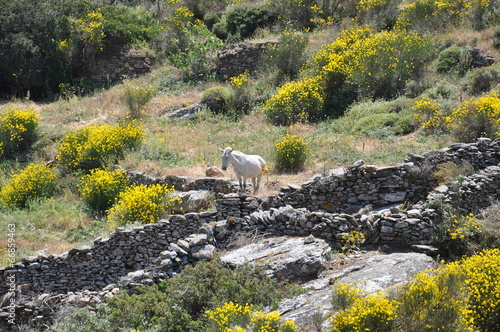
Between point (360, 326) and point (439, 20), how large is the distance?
20.1 m

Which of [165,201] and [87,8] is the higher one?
[87,8]

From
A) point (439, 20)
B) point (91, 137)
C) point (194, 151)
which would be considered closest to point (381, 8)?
point (439, 20)

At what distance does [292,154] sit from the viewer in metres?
14.8

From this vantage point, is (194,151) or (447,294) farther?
(194,151)

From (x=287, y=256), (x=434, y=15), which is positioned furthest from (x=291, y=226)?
(x=434, y=15)

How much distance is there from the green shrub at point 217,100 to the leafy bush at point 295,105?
Answer: 2.01m

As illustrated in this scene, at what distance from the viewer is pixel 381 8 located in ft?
85.6

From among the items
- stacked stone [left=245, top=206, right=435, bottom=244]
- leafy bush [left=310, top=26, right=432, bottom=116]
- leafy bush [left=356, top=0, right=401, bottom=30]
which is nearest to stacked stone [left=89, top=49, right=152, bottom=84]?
leafy bush [left=310, top=26, right=432, bottom=116]

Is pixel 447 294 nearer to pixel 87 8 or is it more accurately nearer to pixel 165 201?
pixel 165 201

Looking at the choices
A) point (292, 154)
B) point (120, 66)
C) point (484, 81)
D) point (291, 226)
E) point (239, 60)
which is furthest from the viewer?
point (120, 66)

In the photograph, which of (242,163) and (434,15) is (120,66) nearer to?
(434,15)

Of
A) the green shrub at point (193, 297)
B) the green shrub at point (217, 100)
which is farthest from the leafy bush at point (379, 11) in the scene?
the green shrub at point (193, 297)

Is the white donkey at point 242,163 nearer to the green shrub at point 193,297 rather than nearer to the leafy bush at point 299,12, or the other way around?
the green shrub at point 193,297

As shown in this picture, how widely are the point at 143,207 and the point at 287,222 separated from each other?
3.89 m
